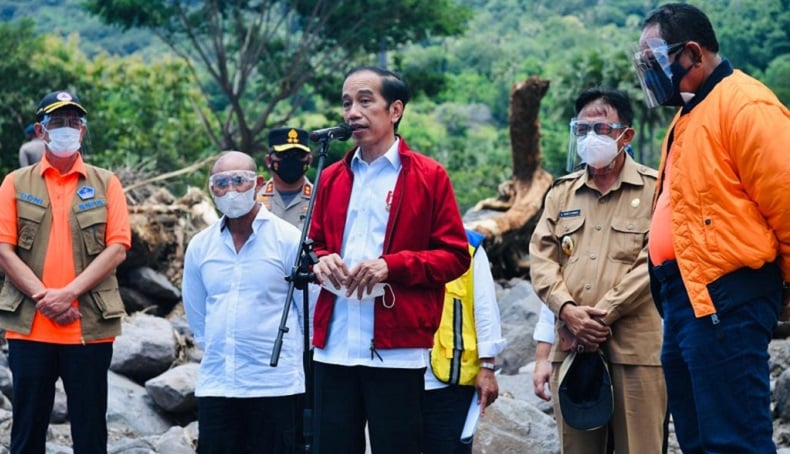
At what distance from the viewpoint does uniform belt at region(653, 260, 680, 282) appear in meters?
4.23

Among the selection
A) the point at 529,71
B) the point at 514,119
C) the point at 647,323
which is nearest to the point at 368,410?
the point at 647,323

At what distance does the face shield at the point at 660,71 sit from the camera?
4305 mm

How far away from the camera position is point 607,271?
5.38m

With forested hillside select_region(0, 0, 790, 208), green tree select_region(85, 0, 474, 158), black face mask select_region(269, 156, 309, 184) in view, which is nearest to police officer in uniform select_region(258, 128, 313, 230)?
black face mask select_region(269, 156, 309, 184)

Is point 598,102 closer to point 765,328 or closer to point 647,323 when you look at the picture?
point 647,323

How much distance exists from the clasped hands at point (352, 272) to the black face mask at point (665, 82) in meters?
1.28

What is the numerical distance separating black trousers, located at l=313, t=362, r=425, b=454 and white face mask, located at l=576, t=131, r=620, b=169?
1.45 metres

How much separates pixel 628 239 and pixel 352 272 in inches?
59.3

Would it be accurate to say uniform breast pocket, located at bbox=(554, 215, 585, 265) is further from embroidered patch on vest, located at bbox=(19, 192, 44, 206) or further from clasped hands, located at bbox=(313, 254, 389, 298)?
embroidered patch on vest, located at bbox=(19, 192, 44, 206)

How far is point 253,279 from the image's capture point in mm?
5551

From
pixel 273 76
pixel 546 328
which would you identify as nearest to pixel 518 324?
pixel 546 328

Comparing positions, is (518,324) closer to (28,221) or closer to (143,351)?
(143,351)

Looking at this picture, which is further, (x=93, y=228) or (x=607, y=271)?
(x=93, y=228)

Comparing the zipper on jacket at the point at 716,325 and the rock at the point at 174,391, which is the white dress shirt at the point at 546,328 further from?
the rock at the point at 174,391
